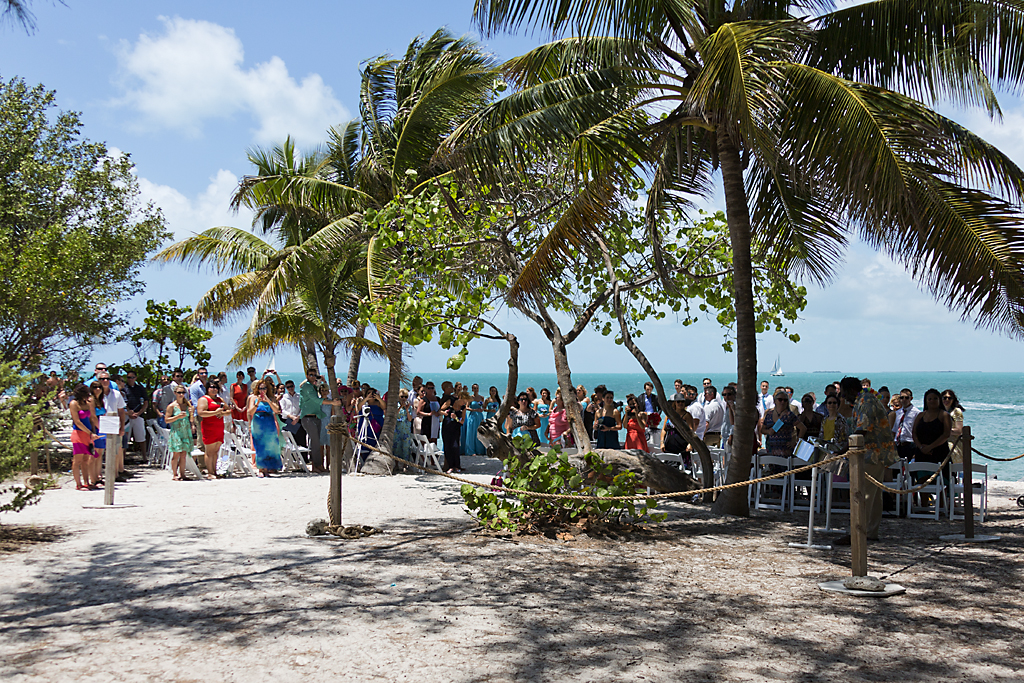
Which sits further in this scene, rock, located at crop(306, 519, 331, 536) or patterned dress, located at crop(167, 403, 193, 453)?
patterned dress, located at crop(167, 403, 193, 453)

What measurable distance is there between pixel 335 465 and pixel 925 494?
7.86m

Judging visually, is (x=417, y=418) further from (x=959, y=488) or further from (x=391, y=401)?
(x=959, y=488)

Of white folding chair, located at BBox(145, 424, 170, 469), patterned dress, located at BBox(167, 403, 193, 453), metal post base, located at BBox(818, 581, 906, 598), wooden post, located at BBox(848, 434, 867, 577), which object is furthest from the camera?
white folding chair, located at BBox(145, 424, 170, 469)

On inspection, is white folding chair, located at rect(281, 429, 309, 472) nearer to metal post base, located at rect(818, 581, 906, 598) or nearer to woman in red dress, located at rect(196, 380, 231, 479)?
woman in red dress, located at rect(196, 380, 231, 479)

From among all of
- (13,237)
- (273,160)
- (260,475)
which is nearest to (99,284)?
(13,237)

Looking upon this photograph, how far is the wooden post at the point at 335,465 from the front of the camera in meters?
8.54

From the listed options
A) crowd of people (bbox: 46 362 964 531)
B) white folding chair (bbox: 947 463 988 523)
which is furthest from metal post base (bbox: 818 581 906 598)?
white folding chair (bbox: 947 463 988 523)

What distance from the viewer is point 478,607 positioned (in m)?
6.00

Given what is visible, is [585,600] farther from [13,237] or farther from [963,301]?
[13,237]

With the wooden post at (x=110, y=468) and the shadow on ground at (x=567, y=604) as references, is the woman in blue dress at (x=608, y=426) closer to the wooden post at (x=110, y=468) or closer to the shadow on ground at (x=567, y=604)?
the shadow on ground at (x=567, y=604)

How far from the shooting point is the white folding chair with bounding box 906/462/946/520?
32.1 feet

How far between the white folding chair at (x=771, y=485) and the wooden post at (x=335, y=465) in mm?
5708

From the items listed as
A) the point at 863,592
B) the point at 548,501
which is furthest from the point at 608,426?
the point at 863,592

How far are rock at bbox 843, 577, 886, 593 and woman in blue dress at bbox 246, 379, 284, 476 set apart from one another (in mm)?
10209
